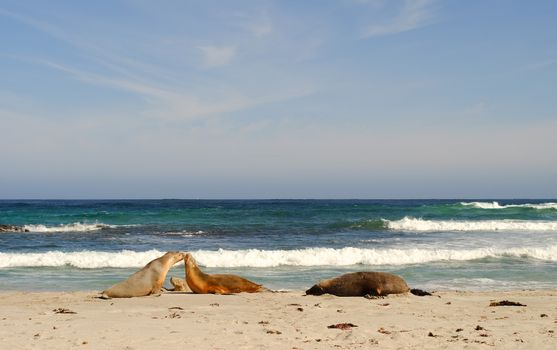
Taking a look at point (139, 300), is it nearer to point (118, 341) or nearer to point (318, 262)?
point (118, 341)

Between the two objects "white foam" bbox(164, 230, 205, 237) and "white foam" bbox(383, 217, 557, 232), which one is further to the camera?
"white foam" bbox(383, 217, 557, 232)

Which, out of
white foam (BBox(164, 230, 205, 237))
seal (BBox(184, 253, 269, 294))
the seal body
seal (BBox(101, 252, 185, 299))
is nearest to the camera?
seal (BBox(101, 252, 185, 299))

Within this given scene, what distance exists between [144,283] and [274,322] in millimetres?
3568

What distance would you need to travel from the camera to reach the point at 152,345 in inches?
242

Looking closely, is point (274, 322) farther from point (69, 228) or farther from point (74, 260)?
point (69, 228)

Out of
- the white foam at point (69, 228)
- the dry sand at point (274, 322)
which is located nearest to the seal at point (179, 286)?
the dry sand at point (274, 322)

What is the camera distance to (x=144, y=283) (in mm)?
10273

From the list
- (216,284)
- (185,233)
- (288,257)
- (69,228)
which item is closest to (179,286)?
(216,284)

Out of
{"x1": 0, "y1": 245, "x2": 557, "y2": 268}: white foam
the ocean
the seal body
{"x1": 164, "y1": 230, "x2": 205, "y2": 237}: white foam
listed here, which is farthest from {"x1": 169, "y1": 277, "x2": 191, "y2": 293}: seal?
{"x1": 164, "y1": 230, "x2": 205, "y2": 237}: white foam

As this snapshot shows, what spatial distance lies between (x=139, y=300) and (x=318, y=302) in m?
2.98

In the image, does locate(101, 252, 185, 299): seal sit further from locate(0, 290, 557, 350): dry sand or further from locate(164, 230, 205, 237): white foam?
locate(164, 230, 205, 237): white foam

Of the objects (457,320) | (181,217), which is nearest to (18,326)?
(457,320)

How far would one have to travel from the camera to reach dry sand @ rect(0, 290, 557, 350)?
248 inches

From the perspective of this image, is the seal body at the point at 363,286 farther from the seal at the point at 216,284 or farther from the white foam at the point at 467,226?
the white foam at the point at 467,226
